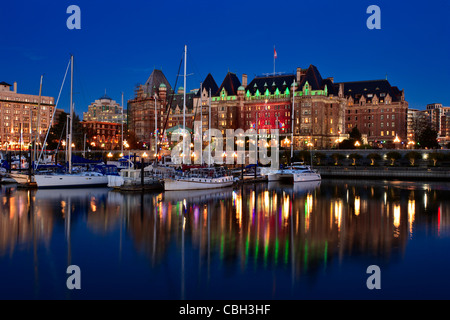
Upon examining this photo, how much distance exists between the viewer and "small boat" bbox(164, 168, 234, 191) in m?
49.2

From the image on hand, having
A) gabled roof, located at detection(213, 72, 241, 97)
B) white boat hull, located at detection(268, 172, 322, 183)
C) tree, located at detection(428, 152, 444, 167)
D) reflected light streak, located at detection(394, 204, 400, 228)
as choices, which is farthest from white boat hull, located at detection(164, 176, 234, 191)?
gabled roof, located at detection(213, 72, 241, 97)

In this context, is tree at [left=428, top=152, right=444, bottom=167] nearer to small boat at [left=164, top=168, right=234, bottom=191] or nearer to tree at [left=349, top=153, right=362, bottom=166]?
tree at [left=349, top=153, right=362, bottom=166]

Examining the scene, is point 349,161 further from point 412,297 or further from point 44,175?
point 412,297

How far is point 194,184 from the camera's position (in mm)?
50906

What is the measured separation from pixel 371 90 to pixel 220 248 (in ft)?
410

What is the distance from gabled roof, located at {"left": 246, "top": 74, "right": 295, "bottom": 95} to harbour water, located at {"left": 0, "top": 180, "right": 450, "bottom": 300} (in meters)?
80.6

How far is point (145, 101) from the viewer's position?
151 metres

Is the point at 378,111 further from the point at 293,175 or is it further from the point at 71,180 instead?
the point at 71,180

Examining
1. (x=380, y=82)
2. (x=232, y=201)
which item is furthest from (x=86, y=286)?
(x=380, y=82)

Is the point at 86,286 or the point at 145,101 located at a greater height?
the point at 145,101
